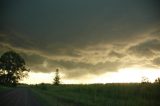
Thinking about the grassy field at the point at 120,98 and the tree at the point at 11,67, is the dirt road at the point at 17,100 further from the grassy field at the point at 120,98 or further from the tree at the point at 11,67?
the tree at the point at 11,67

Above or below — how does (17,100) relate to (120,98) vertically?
below

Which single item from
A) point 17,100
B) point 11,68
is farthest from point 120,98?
point 11,68

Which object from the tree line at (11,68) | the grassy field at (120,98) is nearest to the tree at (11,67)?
the tree line at (11,68)

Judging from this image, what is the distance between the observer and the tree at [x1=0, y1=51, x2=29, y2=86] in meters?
85.6

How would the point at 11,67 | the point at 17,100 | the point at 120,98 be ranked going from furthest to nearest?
the point at 11,67 → the point at 120,98 → the point at 17,100

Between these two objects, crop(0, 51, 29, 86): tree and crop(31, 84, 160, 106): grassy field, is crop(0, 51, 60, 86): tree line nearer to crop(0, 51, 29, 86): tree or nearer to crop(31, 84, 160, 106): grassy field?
crop(0, 51, 29, 86): tree

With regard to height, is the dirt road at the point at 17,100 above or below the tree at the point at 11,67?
below

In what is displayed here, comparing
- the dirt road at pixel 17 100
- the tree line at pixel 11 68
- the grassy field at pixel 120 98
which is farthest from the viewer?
the tree line at pixel 11 68

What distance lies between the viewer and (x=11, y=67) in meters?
87.9

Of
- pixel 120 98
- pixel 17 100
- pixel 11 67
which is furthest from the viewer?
pixel 11 67

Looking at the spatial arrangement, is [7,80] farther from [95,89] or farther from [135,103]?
[135,103]

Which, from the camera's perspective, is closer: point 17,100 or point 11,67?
point 17,100

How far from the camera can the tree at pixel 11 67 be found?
8556 cm

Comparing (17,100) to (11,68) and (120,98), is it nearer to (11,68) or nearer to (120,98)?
(120,98)
